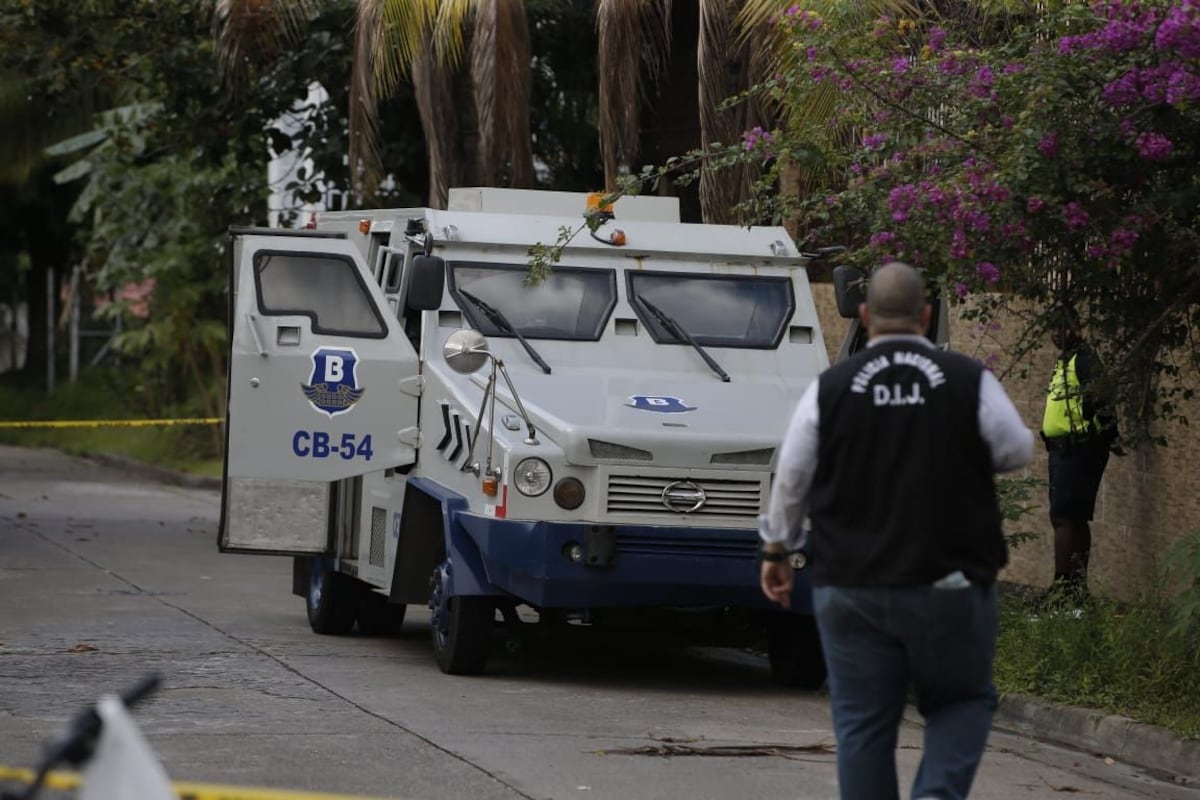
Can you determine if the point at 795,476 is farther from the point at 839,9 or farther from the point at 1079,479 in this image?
the point at 1079,479

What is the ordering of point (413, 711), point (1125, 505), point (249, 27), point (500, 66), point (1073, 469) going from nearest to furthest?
1. point (413, 711)
2. point (1073, 469)
3. point (1125, 505)
4. point (500, 66)
5. point (249, 27)

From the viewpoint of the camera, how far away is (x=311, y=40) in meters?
19.4

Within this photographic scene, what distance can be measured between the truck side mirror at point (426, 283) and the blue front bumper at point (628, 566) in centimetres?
132

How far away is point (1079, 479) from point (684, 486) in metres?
3.13

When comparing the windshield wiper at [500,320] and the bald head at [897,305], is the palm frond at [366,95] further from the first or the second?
the bald head at [897,305]

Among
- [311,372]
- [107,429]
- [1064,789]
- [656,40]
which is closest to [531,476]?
[311,372]

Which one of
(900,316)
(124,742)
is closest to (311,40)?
(900,316)

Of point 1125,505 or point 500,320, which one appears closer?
point 500,320

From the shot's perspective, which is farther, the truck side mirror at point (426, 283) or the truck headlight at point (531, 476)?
the truck side mirror at point (426, 283)

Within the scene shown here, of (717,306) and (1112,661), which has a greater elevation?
(717,306)

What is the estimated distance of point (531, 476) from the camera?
1012 cm

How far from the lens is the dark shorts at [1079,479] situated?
12266 millimetres

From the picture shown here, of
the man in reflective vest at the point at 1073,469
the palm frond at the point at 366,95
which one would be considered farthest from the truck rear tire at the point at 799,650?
the palm frond at the point at 366,95

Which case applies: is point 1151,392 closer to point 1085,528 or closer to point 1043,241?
point 1043,241
